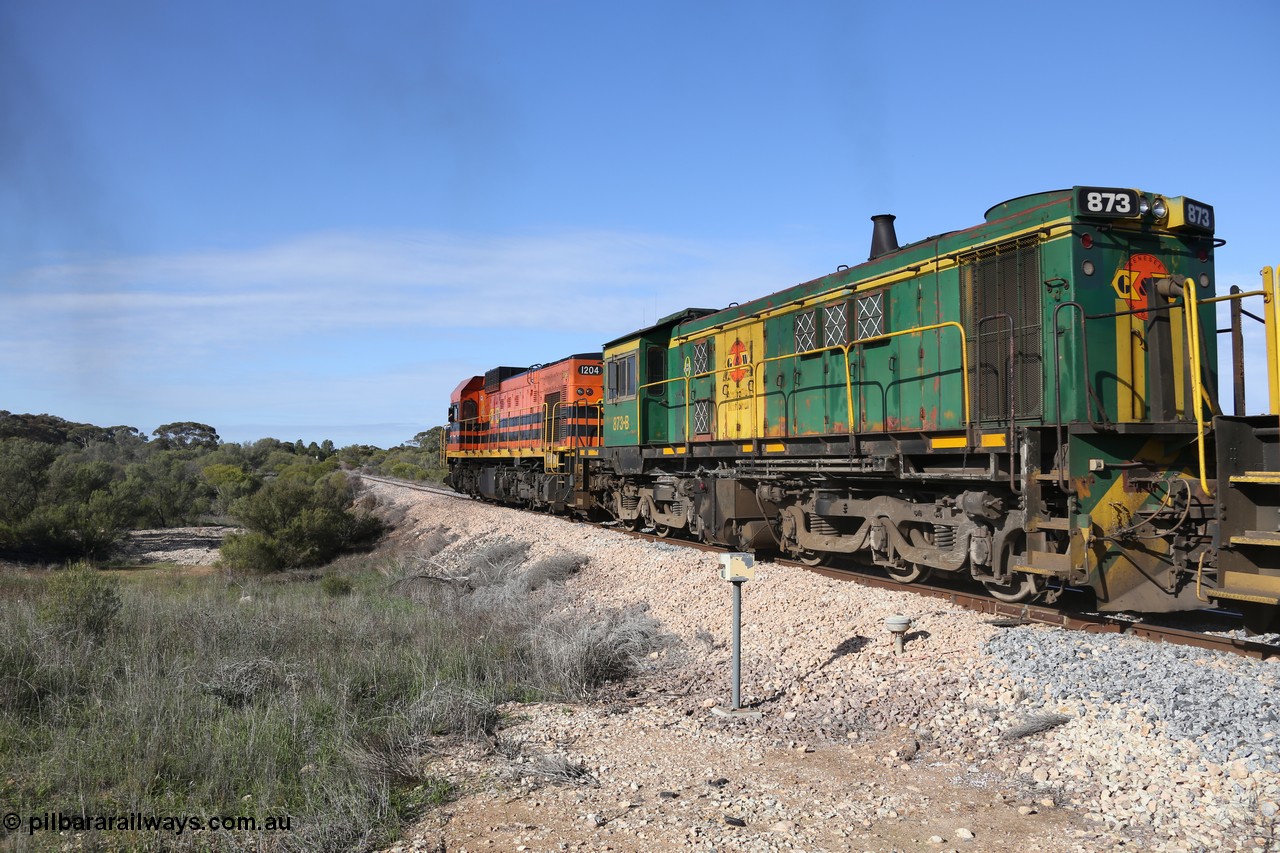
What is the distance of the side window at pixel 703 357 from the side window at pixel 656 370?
1274mm

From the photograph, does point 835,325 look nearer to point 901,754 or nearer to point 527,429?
point 901,754

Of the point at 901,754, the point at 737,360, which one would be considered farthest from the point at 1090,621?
the point at 737,360

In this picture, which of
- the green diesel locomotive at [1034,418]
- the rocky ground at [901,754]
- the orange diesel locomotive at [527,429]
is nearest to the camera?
the rocky ground at [901,754]

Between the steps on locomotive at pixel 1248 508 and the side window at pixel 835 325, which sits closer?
the steps on locomotive at pixel 1248 508

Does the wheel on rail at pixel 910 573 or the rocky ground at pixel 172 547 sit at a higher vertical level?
the wheel on rail at pixel 910 573

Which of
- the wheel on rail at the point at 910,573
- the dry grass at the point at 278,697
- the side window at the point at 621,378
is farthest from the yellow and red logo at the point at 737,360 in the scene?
the dry grass at the point at 278,697

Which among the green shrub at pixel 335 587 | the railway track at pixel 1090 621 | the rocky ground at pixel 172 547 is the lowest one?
the rocky ground at pixel 172 547

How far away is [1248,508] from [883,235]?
5774 mm

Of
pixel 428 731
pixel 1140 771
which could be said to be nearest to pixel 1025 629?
pixel 1140 771

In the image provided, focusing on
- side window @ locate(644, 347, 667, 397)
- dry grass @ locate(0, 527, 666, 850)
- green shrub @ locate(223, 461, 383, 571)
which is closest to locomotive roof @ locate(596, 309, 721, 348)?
side window @ locate(644, 347, 667, 397)

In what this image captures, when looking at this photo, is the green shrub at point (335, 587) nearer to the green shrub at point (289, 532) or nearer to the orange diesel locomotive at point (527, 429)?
the orange diesel locomotive at point (527, 429)

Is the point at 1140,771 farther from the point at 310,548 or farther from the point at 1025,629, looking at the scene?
the point at 310,548

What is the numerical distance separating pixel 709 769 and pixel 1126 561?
13.6 feet

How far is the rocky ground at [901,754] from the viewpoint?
420 centimetres
